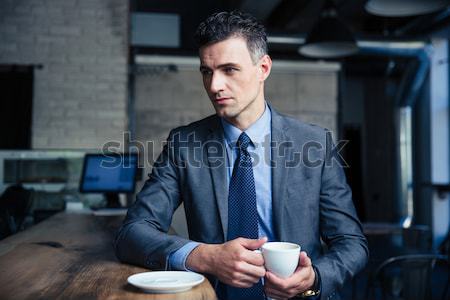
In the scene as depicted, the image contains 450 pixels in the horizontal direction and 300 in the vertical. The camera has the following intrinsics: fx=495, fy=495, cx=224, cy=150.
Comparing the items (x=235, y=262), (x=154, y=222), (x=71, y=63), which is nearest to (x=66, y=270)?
(x=154, y=222)

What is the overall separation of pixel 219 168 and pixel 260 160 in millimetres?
135

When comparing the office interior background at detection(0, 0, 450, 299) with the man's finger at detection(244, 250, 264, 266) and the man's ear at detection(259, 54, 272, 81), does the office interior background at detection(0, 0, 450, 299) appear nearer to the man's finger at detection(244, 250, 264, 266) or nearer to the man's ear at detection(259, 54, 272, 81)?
the man's ear at detection(259, 54, 272, 81)

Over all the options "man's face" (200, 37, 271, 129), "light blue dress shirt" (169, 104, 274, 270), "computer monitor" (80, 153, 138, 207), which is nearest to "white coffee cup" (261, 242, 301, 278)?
"light blue dress shirt" (169, 104, 274, 270)

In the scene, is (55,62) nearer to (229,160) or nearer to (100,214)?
(100,214)

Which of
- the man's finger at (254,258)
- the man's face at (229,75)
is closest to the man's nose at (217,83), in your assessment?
the man's face at (229,75)

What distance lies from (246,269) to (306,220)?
0.44m

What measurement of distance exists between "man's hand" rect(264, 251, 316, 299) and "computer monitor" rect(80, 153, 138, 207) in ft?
9.48

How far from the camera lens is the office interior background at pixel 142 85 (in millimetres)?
4895

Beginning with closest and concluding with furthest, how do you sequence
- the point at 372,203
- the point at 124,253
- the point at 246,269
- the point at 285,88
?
the point at 246,269 → the point at 124,253 → the point at 285,88 → the point at 372,203

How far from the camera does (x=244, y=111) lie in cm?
155

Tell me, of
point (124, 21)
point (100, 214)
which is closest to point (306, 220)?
point (100, 214)

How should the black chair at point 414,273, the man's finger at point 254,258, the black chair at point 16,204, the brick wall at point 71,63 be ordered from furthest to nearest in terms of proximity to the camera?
the brick wall at point 71,63
the black chair at point 16,204
the black chair at point 414,273
the man's finger at point 254,258

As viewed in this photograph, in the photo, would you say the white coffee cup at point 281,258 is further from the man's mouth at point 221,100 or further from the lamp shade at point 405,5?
the lamp shade at point 405,5

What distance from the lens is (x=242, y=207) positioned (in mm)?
1474
